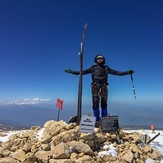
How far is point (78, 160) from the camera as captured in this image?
26.8ft

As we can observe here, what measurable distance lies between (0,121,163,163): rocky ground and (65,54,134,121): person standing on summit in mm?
1415

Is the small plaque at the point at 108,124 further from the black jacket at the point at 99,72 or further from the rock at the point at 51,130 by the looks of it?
the black jacket at the point at 99,72

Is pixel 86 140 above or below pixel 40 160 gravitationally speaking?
above

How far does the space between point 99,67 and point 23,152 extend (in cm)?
574

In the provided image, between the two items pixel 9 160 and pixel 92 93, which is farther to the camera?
pixel 92 93

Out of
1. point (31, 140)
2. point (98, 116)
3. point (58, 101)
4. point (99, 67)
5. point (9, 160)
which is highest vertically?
point (99, 67)

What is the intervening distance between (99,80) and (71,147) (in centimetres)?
433

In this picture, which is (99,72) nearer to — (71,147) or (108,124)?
(108,124)

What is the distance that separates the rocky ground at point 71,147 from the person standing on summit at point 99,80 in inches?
55.7

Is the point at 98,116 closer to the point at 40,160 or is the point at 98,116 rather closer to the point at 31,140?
the point at 31,140

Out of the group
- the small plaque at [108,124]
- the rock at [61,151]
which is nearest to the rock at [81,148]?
the rock at [61,151]

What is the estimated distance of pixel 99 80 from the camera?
12.0 m

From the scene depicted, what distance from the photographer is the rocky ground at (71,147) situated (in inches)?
332

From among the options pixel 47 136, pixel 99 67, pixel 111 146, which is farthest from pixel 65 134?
pixel 99 67
